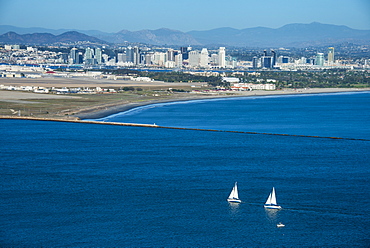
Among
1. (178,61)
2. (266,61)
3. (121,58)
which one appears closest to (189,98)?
(266,61)

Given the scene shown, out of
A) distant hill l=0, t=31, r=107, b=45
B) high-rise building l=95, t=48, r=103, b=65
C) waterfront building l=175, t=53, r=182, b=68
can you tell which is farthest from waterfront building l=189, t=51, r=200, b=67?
distant hill l=0, t=31, r=107, b=45

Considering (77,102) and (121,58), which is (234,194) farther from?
(121,58)

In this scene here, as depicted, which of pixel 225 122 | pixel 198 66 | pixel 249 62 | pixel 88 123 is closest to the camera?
pixel 88 123

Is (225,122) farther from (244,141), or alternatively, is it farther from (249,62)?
(249,62)

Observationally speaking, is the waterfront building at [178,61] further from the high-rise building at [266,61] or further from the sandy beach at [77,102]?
the sandy beach at [77,102]

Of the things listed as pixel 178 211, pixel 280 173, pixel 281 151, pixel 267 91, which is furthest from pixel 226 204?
pixel 267 91

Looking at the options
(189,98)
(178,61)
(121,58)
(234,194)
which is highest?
(121,58)

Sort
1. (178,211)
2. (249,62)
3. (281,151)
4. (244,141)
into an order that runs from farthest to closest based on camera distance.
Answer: (249,62), (244,141), (281,151), (178,211)

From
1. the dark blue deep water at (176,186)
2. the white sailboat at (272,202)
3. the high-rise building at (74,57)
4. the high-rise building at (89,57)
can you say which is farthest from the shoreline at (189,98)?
the high-rise building at (74,57)
